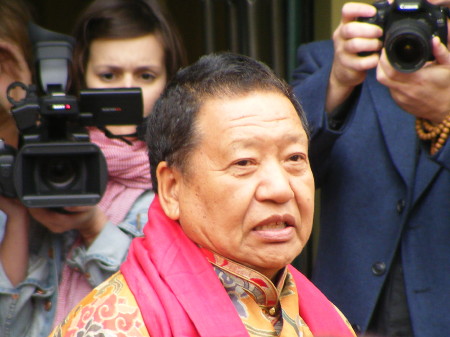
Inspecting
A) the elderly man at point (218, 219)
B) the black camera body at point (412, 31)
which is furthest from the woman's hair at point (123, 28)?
the elderly man at point (218, 219)

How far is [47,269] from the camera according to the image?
2.71 m

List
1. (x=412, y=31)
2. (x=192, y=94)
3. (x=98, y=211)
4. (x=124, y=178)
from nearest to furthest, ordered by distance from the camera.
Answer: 1. (x=192, y=94)
2. (x=412, y=31)
3. (x=98, y=211)
4. (x=124, y=178)

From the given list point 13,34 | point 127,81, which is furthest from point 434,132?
point 13,34

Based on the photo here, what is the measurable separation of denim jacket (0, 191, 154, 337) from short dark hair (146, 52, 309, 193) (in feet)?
1.60

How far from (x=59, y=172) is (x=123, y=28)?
0.65m

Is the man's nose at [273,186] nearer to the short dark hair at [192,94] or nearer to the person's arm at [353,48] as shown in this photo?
the short dark hair at [192,94]

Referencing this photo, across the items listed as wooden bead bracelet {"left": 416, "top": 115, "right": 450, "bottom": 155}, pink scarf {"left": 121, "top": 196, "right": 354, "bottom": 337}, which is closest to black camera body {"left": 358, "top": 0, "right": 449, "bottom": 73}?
wooden bead bracelet {"left": 416, "top": 115, "right": 450, "bottom": 155}

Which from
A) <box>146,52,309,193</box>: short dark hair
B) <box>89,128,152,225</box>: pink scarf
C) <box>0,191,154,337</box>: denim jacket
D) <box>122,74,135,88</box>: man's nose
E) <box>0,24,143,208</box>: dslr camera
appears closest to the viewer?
<box>146,52,309,193</box>: short dark hair

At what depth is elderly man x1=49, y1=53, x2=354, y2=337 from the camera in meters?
2.01

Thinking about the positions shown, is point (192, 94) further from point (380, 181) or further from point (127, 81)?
point (380, 181)

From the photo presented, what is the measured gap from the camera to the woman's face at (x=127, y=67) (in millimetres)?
2953

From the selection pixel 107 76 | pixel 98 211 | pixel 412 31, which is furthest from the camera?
pixel 107 76

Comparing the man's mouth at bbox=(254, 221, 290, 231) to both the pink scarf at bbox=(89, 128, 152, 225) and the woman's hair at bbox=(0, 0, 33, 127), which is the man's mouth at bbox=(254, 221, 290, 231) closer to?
the pink scarf at bbox=(89, 128, 152, 225)

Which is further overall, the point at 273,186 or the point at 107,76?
the point at 107,76
